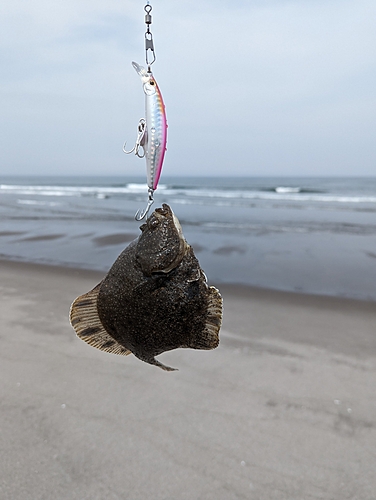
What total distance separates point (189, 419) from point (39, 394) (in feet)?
6.79

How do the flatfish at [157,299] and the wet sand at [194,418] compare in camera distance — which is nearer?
the flatfish at [157,299]

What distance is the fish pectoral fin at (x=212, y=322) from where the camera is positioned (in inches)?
74.6

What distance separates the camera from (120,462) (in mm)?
4062

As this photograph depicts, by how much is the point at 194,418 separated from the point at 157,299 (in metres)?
3.48

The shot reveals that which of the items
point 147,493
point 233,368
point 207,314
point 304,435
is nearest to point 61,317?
point 233,368

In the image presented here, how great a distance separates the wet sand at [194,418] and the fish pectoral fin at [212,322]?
8.87 feet

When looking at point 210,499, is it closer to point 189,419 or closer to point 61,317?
point 189,419

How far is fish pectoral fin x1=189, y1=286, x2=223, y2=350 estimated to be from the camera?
6.22 feet

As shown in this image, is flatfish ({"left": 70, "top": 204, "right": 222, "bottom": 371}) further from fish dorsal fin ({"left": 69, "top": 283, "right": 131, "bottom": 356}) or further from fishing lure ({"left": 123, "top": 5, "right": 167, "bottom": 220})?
fishing lure ({"left": 123, "top": 5, "right": 167, "bottom": 220})

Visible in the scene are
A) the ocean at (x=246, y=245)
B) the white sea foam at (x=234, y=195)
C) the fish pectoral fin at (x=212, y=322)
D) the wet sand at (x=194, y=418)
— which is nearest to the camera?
the fish pectoral fin at (x=212, y=322)

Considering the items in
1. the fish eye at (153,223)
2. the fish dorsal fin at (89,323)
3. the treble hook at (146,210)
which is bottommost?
the fish dorsal fin at (89,323)

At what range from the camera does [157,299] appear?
71.2 inches

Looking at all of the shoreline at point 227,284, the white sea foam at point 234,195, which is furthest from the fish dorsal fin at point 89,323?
the white sea foam at point 234,195

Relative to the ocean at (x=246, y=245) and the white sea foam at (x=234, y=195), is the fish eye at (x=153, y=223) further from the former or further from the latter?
the white sea foam at (x=234, y=195)
